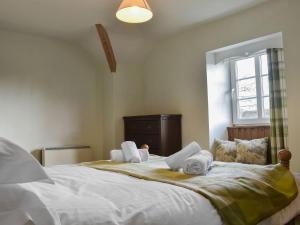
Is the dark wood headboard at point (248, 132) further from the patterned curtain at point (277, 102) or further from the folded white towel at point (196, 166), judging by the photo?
the folded white towel at point (196, 166)

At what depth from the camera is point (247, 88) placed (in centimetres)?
405

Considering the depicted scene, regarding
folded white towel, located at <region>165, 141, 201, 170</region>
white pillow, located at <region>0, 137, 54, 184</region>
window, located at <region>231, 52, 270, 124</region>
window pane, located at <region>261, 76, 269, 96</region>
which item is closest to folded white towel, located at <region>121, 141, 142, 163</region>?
folded white towel, located at <region>165, 141, 201, 170</region>

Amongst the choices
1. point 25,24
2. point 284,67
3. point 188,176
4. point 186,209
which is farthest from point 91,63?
point 186,209

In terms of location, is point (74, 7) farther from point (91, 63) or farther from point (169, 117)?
point (169, 117)

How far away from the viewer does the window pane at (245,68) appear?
4.00 metres

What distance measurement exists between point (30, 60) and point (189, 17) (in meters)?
2.37

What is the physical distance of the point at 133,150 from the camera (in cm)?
272

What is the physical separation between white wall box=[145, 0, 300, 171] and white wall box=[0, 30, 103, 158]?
102 cm

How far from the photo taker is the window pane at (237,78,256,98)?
398 centimetres

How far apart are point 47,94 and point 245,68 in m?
2.90

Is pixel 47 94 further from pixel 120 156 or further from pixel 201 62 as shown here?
pixel 201 62

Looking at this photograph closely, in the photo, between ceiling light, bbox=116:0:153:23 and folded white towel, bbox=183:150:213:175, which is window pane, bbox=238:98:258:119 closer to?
ceiling light, bbox=116:0:153:23

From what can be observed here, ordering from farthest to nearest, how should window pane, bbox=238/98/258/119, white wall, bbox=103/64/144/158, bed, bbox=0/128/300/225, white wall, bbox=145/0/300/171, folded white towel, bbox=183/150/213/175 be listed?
1. white wall, bbox=103/64/144/158
2. window pane, bbox=238/98/258/119
3. white wall, bbox=145/0/300/171
4. folded white towel, bbox=183/150/213/175
5. bed, bbox=0/128/300/225

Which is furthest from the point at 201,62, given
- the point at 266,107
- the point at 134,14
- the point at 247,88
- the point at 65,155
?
the point at 65,155
